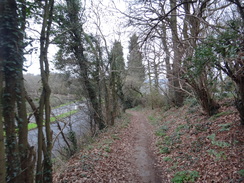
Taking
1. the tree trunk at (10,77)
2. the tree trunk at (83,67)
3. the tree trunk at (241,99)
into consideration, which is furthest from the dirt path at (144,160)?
the tree trunk at (83,67)

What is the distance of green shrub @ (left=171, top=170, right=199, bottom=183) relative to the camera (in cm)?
381

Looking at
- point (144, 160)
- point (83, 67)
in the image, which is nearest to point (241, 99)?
point (144, 160)

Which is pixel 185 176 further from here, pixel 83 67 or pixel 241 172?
pixel 83 67

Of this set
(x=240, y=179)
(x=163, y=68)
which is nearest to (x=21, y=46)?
(x=240, y=179)

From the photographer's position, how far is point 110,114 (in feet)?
40.4

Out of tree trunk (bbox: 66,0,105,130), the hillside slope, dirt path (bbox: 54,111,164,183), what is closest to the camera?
the hillside slope

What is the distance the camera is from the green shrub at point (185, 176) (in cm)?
381

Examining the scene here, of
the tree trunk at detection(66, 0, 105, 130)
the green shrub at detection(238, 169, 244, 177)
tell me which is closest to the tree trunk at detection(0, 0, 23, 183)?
the green shrub at detection(238, 169, 244, 177)

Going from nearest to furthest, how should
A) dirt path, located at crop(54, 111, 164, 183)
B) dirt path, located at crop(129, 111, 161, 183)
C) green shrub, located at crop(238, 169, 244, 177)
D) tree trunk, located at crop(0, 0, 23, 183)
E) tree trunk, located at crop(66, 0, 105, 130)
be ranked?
tree trunk, located at crop(0, 0, 23, 183) < green shrub, located at crop(238, 169, 244, 177) < dirt path, located at crop(54, 111, 164, 183) < dirt path, located at crop(129, 111, 161, 183) < tree trunk, located at crop(66, 0, 105, 130)

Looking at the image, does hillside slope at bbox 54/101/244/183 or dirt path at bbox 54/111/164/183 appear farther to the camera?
dirt path at bbox 54/111/164/183

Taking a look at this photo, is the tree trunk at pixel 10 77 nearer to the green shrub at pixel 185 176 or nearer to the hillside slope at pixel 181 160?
the hillside slope at pixel 181 160

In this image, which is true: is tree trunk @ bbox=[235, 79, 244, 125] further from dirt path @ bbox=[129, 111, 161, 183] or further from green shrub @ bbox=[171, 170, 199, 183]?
dirt path @ bbox=[129, 111, 161, 183]

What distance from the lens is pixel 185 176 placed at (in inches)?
158

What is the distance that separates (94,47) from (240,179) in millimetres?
11072
